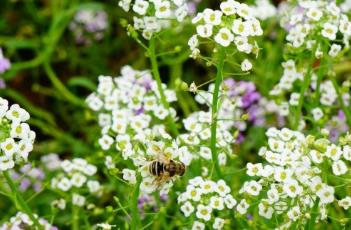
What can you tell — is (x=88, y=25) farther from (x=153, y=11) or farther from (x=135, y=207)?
(x=135, y=207)

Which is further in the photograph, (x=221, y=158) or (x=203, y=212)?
(x=221, y=158)

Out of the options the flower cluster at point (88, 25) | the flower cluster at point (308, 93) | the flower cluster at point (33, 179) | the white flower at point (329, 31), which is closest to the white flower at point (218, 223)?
the flower cluster at point (308, 93)

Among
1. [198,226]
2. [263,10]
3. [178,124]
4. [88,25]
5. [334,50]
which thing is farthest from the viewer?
[88,25]

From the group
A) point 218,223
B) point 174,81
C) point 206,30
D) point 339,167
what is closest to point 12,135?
point 206,30

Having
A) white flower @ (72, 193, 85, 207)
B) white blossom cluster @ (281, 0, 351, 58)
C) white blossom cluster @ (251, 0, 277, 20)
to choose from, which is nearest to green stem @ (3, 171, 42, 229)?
white flower @ (72, 193, 85, 207)

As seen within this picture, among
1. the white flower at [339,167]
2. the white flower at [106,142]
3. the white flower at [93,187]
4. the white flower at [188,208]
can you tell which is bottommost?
the white flower at [93,187]

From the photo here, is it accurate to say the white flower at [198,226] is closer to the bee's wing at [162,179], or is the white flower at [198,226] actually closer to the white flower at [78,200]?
the bee's wing at [162,179]
